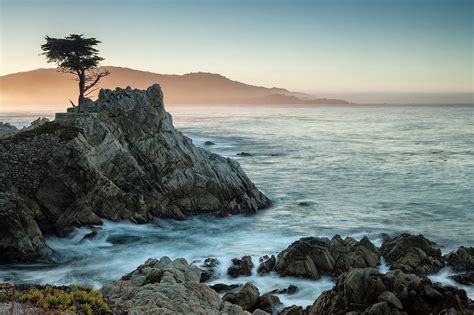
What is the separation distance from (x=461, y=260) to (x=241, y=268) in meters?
13.1

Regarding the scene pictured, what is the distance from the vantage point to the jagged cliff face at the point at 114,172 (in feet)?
108

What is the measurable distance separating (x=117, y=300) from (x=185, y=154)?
85.4ft

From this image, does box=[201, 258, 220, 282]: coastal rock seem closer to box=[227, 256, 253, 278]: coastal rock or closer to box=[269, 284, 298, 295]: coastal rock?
box=[227, 256, 253, 278]: coastal rock

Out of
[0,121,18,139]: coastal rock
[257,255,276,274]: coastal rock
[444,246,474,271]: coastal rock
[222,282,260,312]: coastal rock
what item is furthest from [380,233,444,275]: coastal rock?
[0,121,18,139]: coastal rock

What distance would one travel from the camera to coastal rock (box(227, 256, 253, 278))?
26.7 m

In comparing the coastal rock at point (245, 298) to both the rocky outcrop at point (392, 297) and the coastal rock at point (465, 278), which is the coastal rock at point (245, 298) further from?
the coastal rock at point (465, 278)

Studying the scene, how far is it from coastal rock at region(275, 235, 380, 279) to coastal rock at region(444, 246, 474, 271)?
13.8ft

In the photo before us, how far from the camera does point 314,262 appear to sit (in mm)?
26703


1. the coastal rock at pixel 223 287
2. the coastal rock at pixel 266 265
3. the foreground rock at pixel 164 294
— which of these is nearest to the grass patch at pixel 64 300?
the foreground rock at pixel 164 294

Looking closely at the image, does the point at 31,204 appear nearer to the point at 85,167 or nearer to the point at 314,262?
the point at 85,167

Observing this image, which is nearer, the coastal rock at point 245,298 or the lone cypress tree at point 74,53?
the coastal rock at point 245,298

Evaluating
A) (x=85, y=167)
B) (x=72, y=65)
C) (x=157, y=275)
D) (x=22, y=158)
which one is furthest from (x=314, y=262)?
(x=72, y=65)

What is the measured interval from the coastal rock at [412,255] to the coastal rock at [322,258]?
3.27 feet

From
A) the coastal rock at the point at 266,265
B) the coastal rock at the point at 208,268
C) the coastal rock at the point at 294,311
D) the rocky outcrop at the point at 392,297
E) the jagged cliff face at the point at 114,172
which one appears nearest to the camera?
the rocky outcrop at the point at 392,297
